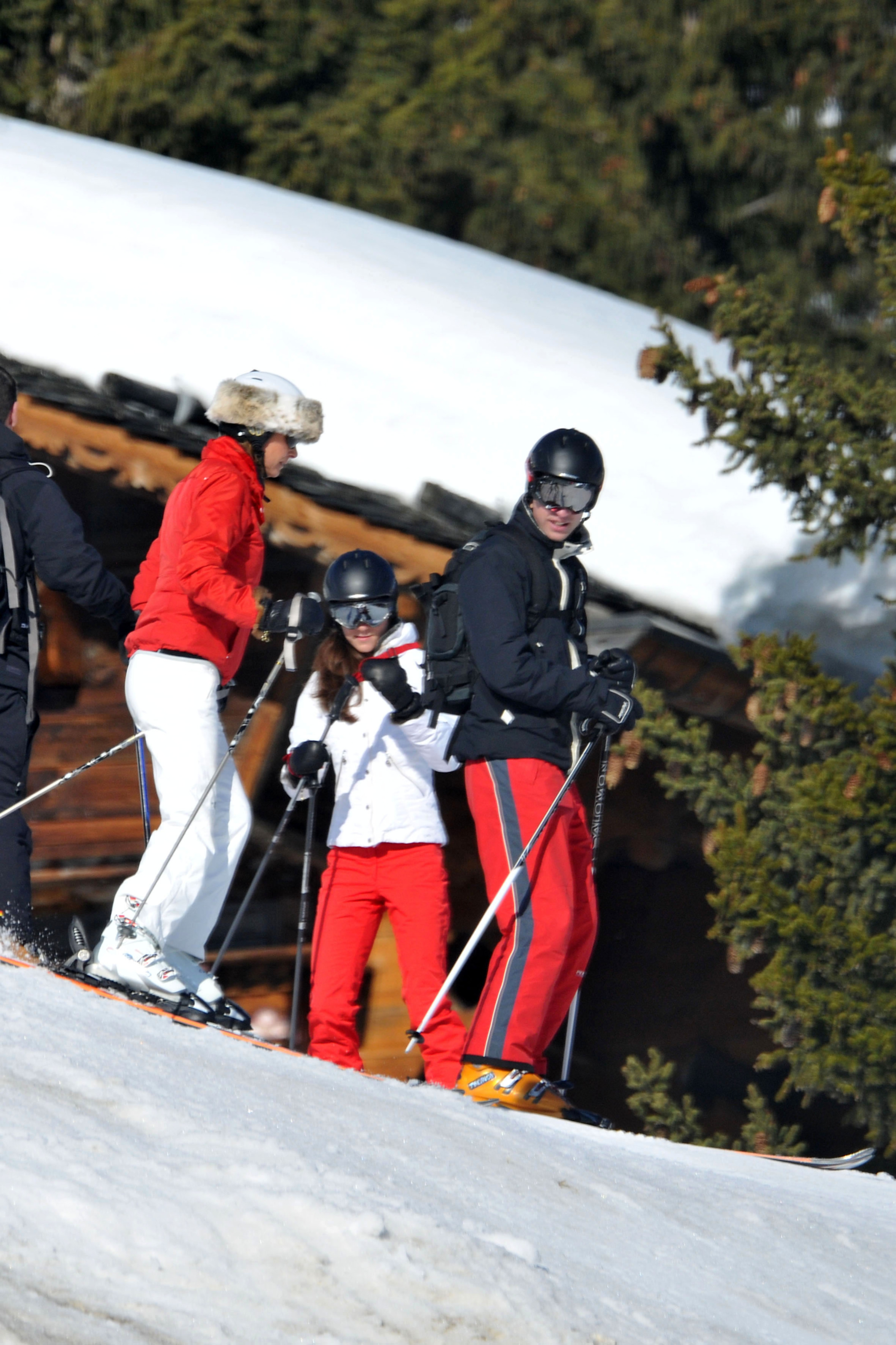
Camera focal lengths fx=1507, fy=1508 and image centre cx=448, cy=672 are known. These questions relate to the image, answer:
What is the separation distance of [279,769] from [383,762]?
2977 mm

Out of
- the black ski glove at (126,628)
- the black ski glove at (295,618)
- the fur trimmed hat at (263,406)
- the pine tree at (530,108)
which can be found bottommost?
the black ski glove at (126,628)

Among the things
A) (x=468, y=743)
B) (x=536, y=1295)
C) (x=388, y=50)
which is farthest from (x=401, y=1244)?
(x=388, y=50)

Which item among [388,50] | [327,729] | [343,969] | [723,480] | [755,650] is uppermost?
[388,50]

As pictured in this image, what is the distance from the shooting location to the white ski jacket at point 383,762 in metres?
4.83

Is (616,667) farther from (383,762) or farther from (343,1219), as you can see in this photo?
(343,1219)

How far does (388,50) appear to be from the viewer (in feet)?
62.4

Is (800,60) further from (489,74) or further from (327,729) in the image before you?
(327,729)

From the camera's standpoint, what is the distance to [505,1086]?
4.25 metres

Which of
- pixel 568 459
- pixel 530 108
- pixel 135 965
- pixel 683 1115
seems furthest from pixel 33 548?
pixel 530 108

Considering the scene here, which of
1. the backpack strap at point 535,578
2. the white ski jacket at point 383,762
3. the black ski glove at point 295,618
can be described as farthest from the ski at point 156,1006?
the backpack strap at point 535,578

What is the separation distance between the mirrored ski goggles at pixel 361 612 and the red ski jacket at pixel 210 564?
34 centimetres

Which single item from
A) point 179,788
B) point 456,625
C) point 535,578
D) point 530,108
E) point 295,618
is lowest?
point 179,788

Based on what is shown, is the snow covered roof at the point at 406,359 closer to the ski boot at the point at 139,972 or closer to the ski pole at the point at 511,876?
the ski pole at the point at 511,876

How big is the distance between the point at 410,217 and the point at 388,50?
2437 millimetres
